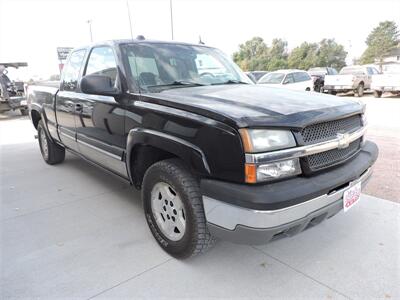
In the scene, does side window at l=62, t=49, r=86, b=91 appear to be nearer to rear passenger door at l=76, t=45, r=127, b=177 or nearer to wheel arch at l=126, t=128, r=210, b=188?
rear passenger door at l=76, t=45, r=127, b=177

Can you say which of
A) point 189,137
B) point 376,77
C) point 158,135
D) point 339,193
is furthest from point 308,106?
point 376,77

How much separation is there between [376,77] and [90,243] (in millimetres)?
16266

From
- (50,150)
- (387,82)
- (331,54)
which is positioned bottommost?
(50,150)

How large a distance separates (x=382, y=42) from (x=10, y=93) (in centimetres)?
5549

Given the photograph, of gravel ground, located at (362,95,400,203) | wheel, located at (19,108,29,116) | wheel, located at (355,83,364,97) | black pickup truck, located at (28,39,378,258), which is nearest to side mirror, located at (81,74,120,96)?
black pickup truck, located at (28,39,378,258)

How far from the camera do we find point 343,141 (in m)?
2.24

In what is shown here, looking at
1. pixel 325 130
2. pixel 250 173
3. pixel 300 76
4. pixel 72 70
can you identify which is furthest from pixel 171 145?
pixel 300 76

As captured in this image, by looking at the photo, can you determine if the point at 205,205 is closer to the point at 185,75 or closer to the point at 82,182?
the point at 185,75

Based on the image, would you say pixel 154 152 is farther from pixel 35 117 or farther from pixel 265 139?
pixel 35 117

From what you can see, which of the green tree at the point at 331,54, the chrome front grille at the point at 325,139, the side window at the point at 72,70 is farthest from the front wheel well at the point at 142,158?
the green tree at the point at 331,54

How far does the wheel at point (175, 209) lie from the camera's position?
2.18 metres

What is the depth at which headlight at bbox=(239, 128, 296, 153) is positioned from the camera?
1.85 metres

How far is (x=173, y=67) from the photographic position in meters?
3.07

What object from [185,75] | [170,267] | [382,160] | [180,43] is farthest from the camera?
[382,160]
